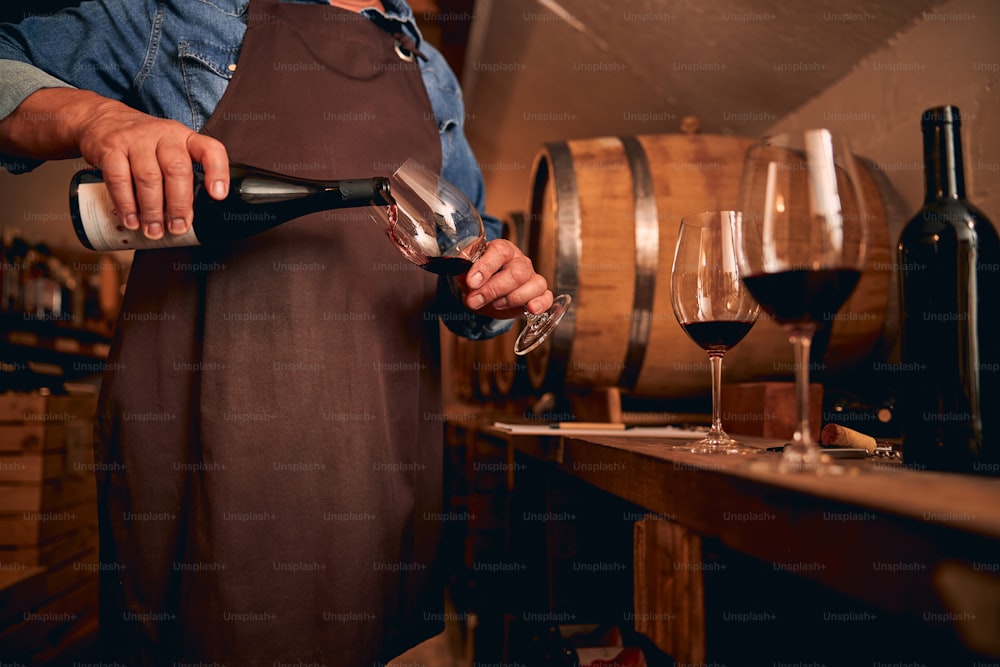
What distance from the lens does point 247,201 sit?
1012mm

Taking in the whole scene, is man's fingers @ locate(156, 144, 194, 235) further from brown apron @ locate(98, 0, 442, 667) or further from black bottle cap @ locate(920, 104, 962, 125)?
black bottle cap @ locate(920, 104, 962, 125)

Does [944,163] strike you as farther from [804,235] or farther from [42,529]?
[42,529]

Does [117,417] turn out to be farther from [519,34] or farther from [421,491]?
[519,34]

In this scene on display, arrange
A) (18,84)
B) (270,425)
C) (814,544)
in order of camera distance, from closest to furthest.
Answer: (814,544)
(18,84)
(270,425)

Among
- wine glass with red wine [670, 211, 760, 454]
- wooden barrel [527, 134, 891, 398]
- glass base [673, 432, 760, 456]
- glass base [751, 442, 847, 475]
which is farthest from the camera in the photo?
wooden barrel [527, 134, 891, 398]

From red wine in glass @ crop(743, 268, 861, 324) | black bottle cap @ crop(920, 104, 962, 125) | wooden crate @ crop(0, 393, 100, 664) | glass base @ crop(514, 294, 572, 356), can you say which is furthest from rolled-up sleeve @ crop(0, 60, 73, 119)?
wooden crate @ crop(0, 393, 100, 664)

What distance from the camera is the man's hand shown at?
3.12 ft

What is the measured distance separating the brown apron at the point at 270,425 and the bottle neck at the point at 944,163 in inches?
31.7

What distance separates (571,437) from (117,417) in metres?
0.73

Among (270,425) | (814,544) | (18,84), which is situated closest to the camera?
(814,544)

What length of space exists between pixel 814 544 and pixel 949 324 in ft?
1.02

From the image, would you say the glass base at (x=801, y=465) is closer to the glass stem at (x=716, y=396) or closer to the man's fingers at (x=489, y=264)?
the glass stem at (x=716, y=396)

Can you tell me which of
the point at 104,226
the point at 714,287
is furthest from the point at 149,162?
the point at 714,287

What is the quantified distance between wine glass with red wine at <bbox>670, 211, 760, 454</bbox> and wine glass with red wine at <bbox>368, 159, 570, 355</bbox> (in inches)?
9.5
